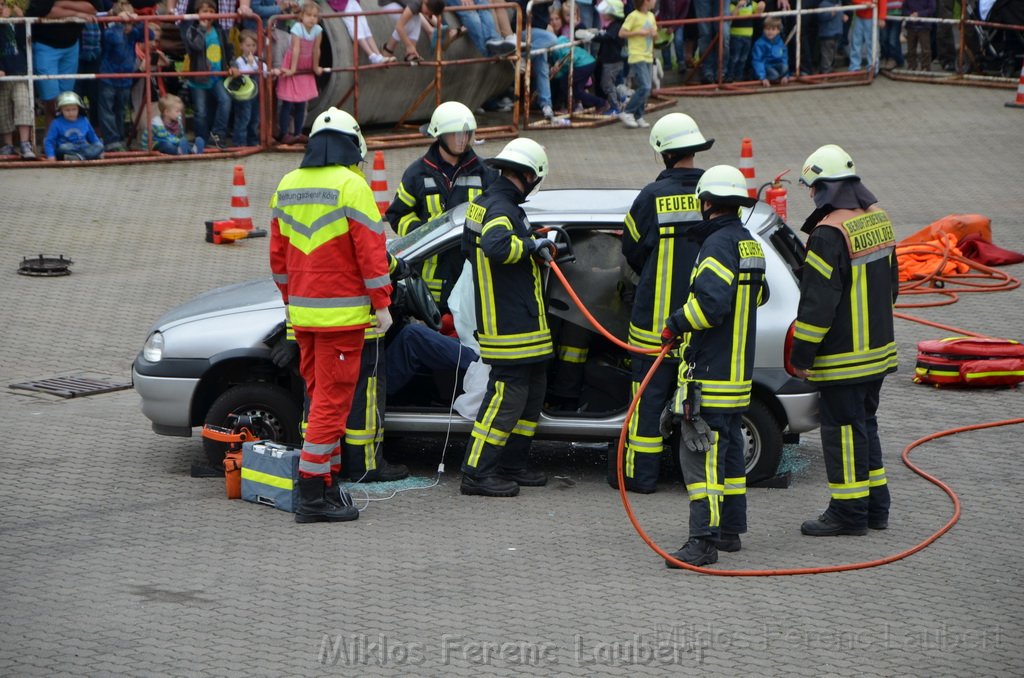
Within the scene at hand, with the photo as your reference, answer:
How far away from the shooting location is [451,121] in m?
8.62

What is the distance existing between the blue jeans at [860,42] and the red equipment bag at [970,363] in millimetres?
11884

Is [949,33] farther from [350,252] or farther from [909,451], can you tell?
[350,252]

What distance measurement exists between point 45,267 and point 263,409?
17.8 feet

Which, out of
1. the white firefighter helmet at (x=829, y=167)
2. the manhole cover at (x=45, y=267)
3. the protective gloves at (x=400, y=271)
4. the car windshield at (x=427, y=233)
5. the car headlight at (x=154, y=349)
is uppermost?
the white firefighter helmet at (x=829, y=167)

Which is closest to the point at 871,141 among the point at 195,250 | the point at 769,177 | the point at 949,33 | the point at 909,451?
the point at 769,177

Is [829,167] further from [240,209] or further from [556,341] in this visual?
[240,209]

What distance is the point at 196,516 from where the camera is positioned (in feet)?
23.9

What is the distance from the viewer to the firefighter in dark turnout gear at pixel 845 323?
22.0 ft

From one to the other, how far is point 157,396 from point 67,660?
251 centimetres

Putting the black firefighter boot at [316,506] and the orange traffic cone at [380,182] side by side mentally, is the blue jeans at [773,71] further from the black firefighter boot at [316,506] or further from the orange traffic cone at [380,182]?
the black firefighter boot at [316,506]

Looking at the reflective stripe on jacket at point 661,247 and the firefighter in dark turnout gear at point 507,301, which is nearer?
the firefighter in dark turnout gear at point 507,301

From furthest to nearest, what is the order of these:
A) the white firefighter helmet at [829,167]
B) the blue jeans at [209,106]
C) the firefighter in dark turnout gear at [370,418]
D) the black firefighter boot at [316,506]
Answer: the blue jeans at [209,106] → the firefighter in dark turnout gear at [370,418] → the black firefighter boot at [316,506] → the white firefighter helmet at [829,167]

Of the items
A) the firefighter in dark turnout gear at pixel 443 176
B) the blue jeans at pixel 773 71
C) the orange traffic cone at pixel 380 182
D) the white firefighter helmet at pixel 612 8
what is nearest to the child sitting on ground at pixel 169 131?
the orange traffic cone at pixel 380 182

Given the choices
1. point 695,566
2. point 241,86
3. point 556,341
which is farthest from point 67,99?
point 695,566
